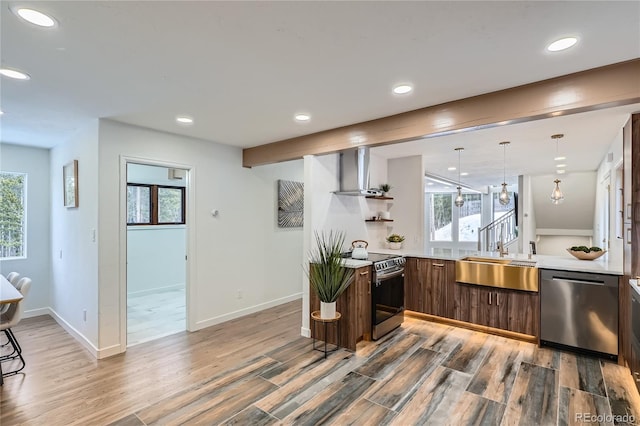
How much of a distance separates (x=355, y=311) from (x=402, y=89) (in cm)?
223

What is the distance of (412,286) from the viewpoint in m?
4.38

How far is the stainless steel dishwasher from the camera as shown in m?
3.07

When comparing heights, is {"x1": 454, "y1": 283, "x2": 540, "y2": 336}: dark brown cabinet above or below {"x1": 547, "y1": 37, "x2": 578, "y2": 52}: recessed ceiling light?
below

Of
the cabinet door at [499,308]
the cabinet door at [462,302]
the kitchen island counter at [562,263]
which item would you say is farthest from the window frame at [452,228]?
the cabinet door at [499,308]

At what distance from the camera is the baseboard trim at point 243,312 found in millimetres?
4180

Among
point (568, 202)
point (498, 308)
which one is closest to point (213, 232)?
point (498, 308)

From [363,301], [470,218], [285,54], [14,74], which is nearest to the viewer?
[285,54]

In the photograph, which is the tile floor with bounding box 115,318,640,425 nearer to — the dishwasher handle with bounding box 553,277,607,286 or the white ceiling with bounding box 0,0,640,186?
the dishwasher handle with bounding box 553,277,607,286

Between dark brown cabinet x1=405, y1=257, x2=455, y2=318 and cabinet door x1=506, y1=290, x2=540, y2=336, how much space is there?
66cm

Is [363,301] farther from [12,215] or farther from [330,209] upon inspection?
[12,215]

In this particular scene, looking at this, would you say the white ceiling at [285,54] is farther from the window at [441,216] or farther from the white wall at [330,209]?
the window at [441,216]

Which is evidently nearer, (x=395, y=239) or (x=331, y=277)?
(x=331, y=277)

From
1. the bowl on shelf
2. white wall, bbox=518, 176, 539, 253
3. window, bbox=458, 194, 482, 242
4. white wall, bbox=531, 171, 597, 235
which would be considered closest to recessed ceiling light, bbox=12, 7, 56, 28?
the bowl on shelf

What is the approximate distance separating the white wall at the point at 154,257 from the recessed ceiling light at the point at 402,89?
5126 millimetres
